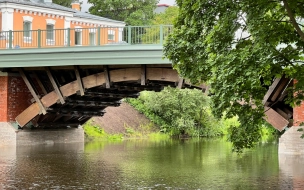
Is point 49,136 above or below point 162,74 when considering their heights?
below

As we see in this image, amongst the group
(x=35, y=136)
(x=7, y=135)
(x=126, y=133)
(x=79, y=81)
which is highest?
(x=79, y=81)

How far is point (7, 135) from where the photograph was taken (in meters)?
34.3

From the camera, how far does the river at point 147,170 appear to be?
19391mm

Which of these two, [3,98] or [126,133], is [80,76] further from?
[126,133]

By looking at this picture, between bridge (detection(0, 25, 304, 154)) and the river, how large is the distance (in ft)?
7.55

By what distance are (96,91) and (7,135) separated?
527 centimetres

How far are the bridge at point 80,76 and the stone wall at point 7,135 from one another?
292mm

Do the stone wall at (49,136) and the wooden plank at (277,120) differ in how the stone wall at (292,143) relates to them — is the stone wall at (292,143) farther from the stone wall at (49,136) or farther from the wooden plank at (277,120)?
the stone wall at (49,136)

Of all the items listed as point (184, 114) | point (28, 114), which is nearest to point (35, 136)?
point (28, 114)

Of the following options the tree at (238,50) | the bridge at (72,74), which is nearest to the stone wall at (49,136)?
the bridge at (72,74)

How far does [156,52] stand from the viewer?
28266 millimetres

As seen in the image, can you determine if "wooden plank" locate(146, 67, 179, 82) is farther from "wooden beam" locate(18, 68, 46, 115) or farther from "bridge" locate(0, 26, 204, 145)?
"wooden beam" locate(18, 68, 46, 115)

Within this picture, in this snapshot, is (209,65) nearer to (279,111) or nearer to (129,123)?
(279,111)

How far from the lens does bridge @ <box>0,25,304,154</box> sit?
93.3 ft
